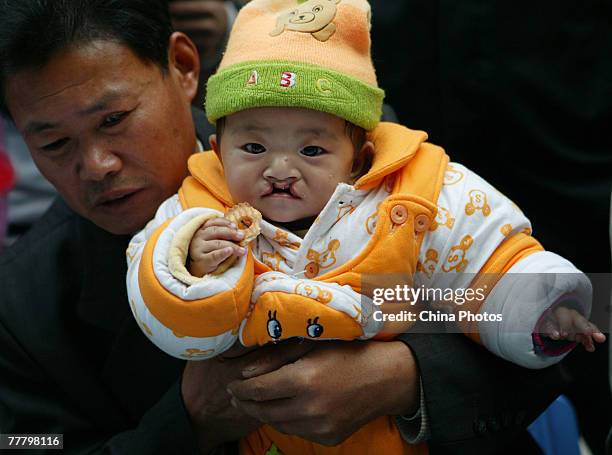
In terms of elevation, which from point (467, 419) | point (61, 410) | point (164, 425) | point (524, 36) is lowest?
point (61, 410)

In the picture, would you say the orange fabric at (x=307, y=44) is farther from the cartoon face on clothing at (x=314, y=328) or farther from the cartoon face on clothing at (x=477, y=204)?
the cartoon face on clothing at (x=314, y=328)

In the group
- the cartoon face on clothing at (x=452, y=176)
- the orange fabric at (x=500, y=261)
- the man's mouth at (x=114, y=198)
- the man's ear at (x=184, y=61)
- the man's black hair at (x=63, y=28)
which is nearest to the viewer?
the orange fabric at (x=500, y=261)

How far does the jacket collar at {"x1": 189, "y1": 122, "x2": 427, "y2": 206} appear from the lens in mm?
1579

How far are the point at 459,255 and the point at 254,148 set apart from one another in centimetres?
44

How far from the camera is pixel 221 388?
1660 mm

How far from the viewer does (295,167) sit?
156cm

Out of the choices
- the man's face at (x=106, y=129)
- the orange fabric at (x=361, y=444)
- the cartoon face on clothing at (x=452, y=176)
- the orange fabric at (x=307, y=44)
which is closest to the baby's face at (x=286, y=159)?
the orange fabric at (x=307, y=44)

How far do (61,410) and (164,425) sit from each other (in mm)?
352

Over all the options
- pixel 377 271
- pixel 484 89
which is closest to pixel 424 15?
pixel 484 89

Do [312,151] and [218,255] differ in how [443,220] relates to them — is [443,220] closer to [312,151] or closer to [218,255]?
[312,151]

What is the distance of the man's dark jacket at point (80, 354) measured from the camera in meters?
1.88

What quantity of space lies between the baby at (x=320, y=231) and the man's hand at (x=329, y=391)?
5cm

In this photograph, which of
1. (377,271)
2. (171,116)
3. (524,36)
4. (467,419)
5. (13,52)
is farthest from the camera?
(524,36)

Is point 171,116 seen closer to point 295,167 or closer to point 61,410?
point 295,167
